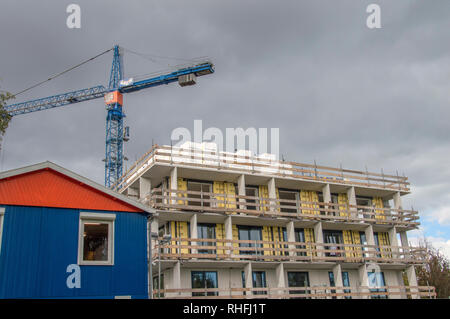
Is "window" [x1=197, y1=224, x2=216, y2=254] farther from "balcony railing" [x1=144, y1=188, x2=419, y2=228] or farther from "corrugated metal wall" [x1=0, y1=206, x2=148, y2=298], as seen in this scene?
"corrugated metal wall" [x1=0, y1=206, x2=148, y2=298]

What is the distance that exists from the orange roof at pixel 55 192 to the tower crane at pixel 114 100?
4705 centimetres

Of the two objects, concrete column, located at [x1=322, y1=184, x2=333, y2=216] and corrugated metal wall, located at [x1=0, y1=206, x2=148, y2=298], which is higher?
concrete column, located at [x1=322, y1=184, x2=333, y2=216]

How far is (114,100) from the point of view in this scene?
74.3 m

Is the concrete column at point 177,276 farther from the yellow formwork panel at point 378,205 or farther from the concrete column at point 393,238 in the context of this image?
the yellow formwork panel at point 378,205

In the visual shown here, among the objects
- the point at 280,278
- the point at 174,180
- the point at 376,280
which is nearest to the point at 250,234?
the point at 280,278

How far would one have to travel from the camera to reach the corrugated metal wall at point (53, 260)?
16062 millimetres

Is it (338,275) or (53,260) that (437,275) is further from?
(53,260)

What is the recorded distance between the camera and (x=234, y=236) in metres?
32.8

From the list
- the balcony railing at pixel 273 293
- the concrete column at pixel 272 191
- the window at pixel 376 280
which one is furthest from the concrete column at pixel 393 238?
the concrete column at pixel 272 191

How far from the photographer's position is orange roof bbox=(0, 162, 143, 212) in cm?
1683

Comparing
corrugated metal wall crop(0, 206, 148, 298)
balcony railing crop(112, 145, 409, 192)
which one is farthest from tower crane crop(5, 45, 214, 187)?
Answer: corrugated metal wall crop(0, 206, 148, 298)

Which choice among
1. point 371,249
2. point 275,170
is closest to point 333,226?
point 371,249
